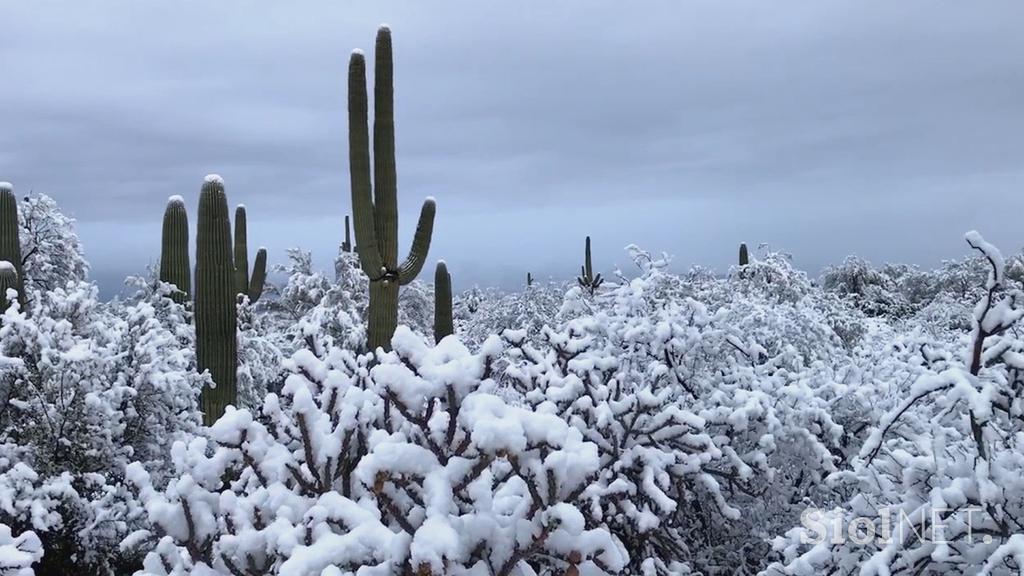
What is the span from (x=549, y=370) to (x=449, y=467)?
1.89 m

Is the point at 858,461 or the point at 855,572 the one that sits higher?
the point at 858,461

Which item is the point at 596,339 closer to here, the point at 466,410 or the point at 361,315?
the point at 466,410

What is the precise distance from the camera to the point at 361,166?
1180 centimetres

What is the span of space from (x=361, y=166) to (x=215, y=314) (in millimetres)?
3535

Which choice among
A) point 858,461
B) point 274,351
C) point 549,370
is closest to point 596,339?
point 549,370

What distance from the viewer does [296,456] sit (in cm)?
286

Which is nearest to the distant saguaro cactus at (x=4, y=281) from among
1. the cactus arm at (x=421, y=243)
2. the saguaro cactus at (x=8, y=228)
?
the saguaro cactus at (x=8, y=228)

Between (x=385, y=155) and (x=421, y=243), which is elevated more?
(x=385, y=155)

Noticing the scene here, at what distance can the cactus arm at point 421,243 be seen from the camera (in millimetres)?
12930

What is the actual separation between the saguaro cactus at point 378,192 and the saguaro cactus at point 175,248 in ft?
8.08

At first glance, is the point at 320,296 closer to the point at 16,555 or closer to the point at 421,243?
the point at 421,243

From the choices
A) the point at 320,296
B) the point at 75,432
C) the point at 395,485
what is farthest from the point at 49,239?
the point at 395,485

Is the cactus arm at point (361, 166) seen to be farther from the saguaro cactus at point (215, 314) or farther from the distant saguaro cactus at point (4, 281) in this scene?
the distant saguaro cactus at point (4, 281)

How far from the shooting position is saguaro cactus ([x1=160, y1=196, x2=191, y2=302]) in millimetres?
10688
